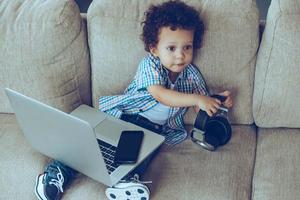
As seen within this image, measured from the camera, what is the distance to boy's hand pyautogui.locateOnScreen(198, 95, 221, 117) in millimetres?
1628

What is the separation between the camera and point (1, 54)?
1.81m

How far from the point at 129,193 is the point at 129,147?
182 mm

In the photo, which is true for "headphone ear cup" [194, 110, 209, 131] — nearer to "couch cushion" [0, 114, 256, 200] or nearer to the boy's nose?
"couch cushion" [0, 114, 256, 200]

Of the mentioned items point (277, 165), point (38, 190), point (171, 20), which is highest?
point (171, 20)

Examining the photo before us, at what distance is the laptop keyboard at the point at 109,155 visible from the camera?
1.61 meters

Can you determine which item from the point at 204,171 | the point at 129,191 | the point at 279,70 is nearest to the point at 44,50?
the point at 129,191

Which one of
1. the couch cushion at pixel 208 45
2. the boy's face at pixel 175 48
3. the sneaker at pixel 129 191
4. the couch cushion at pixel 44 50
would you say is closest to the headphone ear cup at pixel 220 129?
the couch cushion at pixel 208 45

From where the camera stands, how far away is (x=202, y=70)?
173 centimetres

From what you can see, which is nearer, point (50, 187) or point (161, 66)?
point (50, 187)

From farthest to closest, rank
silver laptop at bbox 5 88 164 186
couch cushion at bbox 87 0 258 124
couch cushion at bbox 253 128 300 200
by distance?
couch cushion at bbox 87 0 258 124 → couch cushion at bbox 253 128 300 200 → silver laptop at bbox 5 88 164 186

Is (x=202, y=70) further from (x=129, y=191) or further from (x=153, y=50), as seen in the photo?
(x=129, y=191)

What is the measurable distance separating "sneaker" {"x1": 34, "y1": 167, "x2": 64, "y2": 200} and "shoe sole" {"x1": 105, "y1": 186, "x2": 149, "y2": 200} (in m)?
0.18

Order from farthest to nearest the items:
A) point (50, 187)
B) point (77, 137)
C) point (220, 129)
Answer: point (220, 129), point (50, 187), point (77, 137)

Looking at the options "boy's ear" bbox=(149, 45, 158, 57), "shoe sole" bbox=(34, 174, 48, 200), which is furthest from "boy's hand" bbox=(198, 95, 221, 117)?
"shoe sole" bbox=(34, 174, 48, 200)
